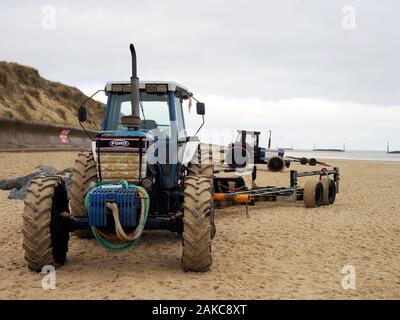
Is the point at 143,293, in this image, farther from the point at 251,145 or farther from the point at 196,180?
the point at 251,145

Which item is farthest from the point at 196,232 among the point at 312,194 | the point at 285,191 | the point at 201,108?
the point at 312,194

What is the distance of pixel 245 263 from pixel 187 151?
232 centimetres

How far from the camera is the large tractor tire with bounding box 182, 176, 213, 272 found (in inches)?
218

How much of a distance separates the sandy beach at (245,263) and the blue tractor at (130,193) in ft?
1.24

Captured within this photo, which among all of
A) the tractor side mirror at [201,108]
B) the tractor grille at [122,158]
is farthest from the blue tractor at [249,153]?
the tractor grille at [122,158]

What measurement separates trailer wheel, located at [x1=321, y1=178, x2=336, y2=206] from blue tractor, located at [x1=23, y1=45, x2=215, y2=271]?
209 inches

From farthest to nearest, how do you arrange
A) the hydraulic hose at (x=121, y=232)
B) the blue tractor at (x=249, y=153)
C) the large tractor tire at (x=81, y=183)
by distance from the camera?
the blue tractor at (x=249, y=153), the large tractor tire at (x=81, y=183), the hydraulic hose at (x=121, y=232)

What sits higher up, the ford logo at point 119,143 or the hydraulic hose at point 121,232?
the ford logo at point 119,143

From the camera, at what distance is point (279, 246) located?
7426 millimetres

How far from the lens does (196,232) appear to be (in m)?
5.54

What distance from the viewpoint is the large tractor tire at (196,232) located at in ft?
18.2

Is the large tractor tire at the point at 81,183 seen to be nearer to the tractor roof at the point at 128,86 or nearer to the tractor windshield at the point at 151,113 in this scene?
the tractor windshield at the point at 151,113
